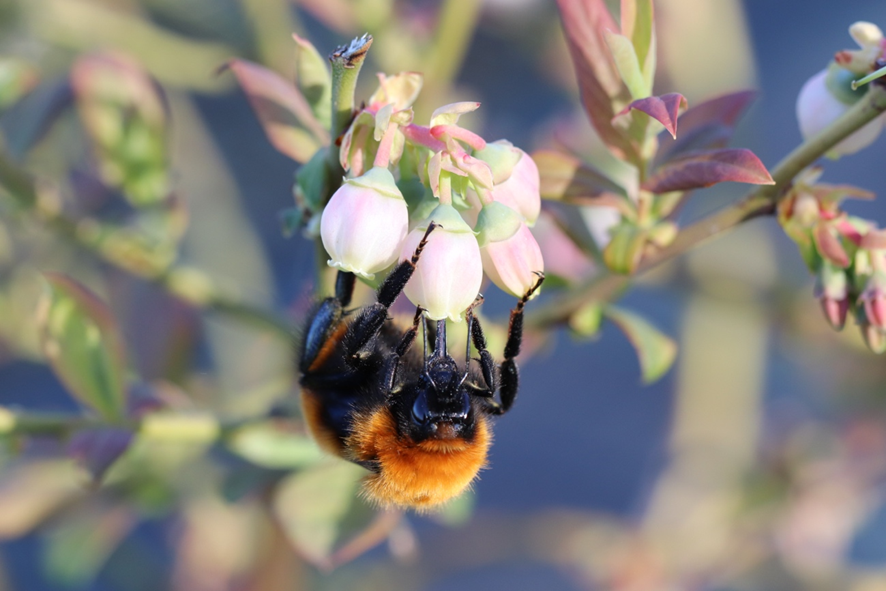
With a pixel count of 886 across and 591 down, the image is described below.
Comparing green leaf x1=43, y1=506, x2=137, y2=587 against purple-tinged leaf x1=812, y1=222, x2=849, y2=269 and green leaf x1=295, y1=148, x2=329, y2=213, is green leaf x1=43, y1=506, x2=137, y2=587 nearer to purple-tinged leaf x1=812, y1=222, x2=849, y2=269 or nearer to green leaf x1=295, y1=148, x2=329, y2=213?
green leaf x1=295, y1=148, x2=329, y2=213

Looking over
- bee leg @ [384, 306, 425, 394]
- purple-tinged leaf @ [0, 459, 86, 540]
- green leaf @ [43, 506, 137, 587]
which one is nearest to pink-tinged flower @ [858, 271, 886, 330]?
bee leg @ [384, 306, 425, 394]

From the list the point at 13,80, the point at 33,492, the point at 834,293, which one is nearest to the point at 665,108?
the point at 834,293

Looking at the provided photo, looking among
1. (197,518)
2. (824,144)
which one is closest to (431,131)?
(824,144)

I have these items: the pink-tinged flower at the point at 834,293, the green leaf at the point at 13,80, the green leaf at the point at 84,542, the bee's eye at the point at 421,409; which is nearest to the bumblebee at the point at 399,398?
the bee's eye at the point at 421,409

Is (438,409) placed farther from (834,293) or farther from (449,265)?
(834,293)

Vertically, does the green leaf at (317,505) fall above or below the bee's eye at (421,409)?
below

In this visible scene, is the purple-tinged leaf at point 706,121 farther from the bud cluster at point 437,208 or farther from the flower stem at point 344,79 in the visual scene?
the flower stem at point 344,79
